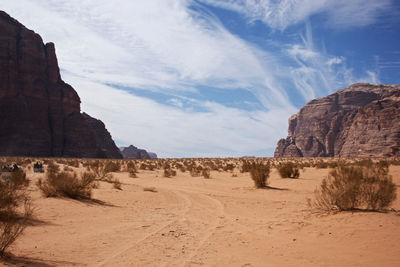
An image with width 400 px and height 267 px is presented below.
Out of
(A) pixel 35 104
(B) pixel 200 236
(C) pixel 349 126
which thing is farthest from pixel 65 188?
(C) pixel 349 126

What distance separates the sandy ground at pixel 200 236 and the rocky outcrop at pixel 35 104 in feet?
222

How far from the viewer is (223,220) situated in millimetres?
8102

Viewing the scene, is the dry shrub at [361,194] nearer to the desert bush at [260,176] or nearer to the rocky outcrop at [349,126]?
the desert bush at [260,176]

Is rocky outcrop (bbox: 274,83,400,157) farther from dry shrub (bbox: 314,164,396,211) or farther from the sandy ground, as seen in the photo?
the sandy ground

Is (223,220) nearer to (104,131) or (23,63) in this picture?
(23,63)

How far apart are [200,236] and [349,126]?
139797mm

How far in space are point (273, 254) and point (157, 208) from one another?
17.7 ft

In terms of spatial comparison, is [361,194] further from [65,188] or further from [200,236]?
[65,188]

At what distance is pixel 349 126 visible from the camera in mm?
128625

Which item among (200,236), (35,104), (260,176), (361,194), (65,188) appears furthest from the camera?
(35,104)

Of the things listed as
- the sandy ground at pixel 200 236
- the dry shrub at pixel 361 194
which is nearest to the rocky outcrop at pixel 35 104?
the sandy ground at pixel 200 236

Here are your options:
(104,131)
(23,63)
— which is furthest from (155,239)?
(104,131)

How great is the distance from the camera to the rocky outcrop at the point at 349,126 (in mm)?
93625

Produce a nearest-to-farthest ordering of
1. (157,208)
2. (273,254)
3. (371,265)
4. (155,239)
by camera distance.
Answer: (371,265), (273,254), (155,239), (157,208)
